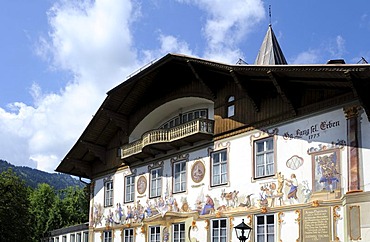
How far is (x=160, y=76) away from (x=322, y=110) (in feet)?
34.1

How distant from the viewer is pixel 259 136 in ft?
75.4

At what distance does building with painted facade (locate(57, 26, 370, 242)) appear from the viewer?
63.0ft

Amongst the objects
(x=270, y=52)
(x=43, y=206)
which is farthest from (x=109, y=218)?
(x=43, y=206)

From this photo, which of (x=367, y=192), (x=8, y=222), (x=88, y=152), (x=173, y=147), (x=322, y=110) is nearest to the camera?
(x=367, y=192)

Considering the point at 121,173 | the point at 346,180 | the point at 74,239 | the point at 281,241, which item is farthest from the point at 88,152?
the point at 346,180

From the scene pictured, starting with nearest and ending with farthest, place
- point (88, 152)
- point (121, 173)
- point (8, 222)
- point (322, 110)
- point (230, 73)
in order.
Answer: point (322, 110)
point (230, 73)
point (121, 173)
point (88, 152)
point (8, 222)

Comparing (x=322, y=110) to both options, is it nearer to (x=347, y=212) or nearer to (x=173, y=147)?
(x=347, y=212)

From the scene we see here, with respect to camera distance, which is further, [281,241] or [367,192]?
[281,241]

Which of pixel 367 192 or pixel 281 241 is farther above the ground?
pixel 367 192

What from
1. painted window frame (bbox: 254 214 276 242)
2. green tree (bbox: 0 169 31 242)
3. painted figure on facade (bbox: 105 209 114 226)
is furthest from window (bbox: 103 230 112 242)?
green tree (bbox: 0 169 31 242)

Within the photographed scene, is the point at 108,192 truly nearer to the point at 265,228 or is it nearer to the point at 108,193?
the point at 108,193

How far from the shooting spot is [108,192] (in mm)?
33719

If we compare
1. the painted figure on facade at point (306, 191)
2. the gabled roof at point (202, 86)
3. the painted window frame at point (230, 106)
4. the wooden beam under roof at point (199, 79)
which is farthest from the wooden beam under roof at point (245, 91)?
the painted figure on facade at point (306, 191)

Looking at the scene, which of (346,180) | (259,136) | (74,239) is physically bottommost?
(74,239)
